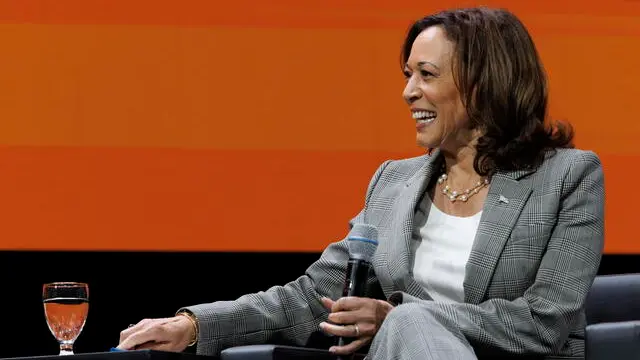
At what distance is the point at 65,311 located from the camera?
2072mm

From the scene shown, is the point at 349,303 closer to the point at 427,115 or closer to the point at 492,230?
the point at 492,230

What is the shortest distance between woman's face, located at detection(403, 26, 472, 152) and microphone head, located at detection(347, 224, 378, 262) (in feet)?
1.28

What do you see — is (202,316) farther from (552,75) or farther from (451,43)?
(552,75)

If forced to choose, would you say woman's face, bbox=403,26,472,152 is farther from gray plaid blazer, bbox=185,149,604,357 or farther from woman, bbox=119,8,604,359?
gray plaid blazer, bbox=185,149,604,357

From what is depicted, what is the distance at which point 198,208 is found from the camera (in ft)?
10.5

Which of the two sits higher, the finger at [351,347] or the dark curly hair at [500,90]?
the dark curly hair at [500,90]

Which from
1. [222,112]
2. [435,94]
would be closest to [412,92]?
[435,94]

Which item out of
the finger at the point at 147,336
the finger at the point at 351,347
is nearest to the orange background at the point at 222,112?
the finger at the point at 147,336

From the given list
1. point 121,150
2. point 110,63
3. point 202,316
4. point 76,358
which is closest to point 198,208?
point 121,150

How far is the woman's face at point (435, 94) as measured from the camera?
2.23 metres

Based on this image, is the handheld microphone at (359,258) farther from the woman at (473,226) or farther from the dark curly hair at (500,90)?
the dark curly hair at (500,90)

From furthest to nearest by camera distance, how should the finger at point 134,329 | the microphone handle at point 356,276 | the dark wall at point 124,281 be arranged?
1. the dark wall at point 124,281
2. the finger at point 134,329
3. the microphone handle at point 356,276

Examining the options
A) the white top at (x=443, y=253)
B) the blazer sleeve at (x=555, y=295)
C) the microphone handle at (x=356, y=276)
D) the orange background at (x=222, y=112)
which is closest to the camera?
the microphone handle at (x=356, y=276)

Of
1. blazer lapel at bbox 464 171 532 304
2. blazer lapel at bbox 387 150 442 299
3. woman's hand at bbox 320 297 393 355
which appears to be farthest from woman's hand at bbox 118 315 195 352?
blazer lapel at bbox 464 171 532 304
